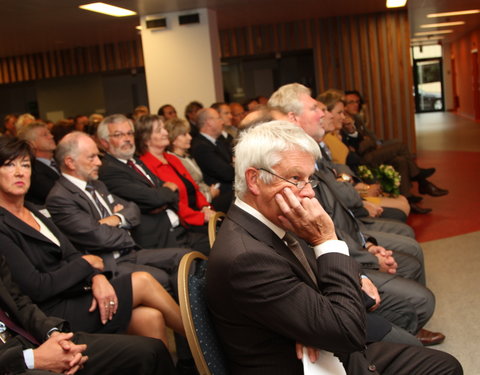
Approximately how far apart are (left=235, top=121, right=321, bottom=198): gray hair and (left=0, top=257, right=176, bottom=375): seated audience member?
0.98 metres

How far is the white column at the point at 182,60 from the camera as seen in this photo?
30.8 ft

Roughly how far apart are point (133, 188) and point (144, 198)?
4.8 inches

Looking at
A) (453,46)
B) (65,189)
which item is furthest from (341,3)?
(453,46)

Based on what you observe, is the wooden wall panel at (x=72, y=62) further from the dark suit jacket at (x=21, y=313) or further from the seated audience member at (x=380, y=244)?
the dark suit jacket at (x=21, y=313)

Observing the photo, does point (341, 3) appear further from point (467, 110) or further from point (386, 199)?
point (467, 110)

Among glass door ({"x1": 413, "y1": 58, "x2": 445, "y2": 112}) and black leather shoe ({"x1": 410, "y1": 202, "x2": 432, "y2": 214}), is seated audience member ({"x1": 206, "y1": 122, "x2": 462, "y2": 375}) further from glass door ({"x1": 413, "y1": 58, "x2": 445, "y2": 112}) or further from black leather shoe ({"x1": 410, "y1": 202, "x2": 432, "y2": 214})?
glass door ({"x1": 413, "y1": 58, "x2": 445, "y2": 112})

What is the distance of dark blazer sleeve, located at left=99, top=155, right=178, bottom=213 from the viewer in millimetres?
4246

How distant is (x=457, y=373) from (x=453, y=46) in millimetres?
28980

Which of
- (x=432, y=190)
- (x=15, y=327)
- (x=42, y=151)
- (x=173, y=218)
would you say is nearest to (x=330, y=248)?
(x=15, y=327)

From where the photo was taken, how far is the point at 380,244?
4102 millimetres

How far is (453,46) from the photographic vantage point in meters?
28.4

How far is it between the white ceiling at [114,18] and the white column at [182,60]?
33 centimetres

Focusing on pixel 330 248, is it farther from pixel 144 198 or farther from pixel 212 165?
pixel 212 165

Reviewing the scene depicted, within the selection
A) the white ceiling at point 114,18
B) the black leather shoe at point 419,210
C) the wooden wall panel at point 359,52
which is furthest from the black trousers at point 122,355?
the wooden wall panel at point 359,52
